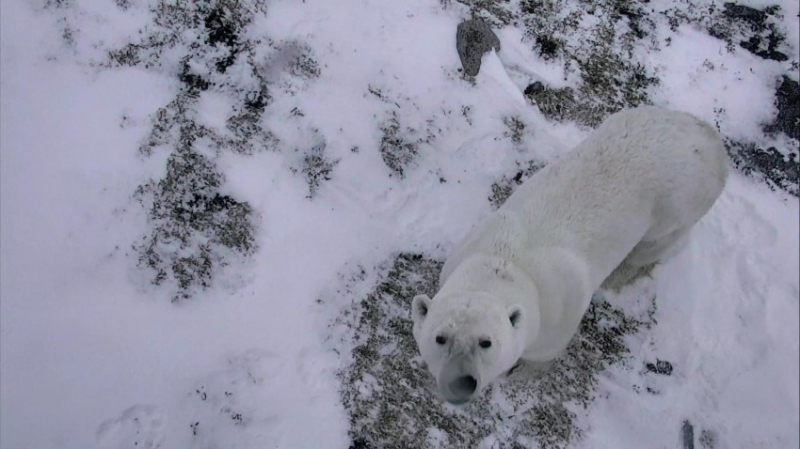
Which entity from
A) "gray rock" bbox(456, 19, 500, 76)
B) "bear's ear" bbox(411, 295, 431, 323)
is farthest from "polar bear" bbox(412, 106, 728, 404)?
"gray rock" bbox(456, 19, 500, 76)

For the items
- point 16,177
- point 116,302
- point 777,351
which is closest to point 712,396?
point 777,351

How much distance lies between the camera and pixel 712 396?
5.52 metres

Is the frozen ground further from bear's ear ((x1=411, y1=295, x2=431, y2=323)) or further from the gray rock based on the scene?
bear's ear ((x1=411, y1=295, x2=431, y2=323))

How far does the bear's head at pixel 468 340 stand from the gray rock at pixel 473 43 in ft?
12.1

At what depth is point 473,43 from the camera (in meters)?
6.71

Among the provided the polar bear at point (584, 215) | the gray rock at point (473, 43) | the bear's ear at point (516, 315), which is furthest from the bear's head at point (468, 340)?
the gray rock at point (473, 43)

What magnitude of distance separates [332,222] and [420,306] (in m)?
2.28

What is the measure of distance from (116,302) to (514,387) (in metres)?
3.59

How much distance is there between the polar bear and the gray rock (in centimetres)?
220

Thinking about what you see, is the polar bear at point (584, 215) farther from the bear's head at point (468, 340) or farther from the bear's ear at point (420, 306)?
the bear's head at point (468, 340)

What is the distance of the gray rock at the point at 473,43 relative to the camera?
21.8 feet

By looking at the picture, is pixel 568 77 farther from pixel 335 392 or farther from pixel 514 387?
pixel 335 392

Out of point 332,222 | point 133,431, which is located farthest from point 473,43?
point 133,431

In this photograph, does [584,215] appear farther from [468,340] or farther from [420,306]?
[468,340]
